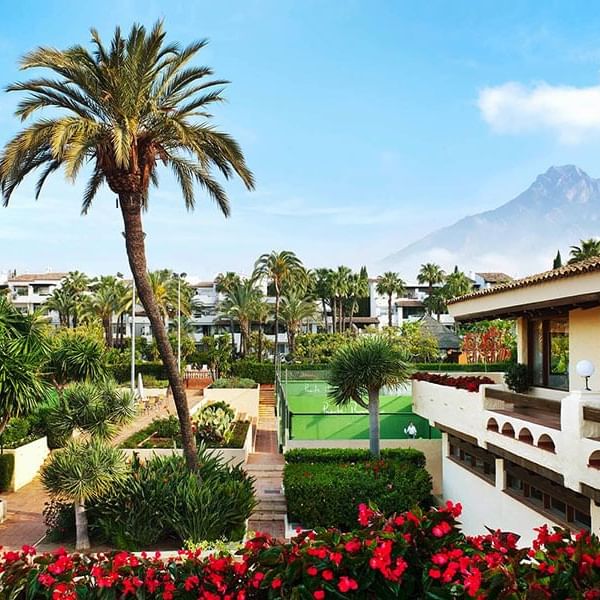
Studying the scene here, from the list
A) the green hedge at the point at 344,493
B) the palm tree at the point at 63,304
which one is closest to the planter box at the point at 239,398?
the green hedge at the point at 344,493

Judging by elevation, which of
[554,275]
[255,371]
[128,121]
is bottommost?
[255,371]

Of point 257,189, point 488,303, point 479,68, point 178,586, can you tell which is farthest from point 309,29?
point 178,586

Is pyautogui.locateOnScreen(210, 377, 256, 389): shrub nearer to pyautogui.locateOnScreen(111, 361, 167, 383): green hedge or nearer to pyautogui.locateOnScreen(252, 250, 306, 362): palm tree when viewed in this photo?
pyautogui.locateOnScreen(111, 361, 167, 383): green hedge

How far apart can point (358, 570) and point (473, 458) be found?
38.0 ft

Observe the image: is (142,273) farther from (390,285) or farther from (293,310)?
(390,285)

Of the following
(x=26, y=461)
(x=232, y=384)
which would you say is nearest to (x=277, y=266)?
(x=232, y=384)

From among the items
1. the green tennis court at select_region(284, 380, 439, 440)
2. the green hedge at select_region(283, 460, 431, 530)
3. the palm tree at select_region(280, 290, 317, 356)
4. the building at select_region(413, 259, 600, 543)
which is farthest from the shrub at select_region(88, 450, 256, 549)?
the palm tree at select_region(280, 290, 317, 356)

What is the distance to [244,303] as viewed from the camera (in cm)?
5509

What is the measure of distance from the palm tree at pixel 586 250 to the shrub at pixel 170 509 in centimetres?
3346

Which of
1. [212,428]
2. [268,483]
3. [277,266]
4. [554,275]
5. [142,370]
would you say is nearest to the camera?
[554,275]

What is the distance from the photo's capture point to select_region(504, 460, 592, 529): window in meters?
9.21

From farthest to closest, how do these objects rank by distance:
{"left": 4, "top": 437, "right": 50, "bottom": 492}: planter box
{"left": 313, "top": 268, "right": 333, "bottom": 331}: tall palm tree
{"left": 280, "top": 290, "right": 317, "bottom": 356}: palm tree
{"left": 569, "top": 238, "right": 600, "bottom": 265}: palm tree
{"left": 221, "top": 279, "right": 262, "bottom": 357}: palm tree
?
1. {"left": 313, "top": 268, "right": 333, "bottom": 331}: tall palm tree
2. {"left": 280, "top": 290, "right": 317, "bottom": 356}: palm tree
3. {"left": 221, "top": 279, "right": 262, "bottom": 357}: palm tree
4. {"left": 569, "top": 238, "right": 600, "bottom": 265}: palm tree
5. {"left": 4, "top": 437, "right": 50, "bottom": 492}: planter box

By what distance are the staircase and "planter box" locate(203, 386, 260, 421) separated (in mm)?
3117

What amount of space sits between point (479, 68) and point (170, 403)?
24001 mm
